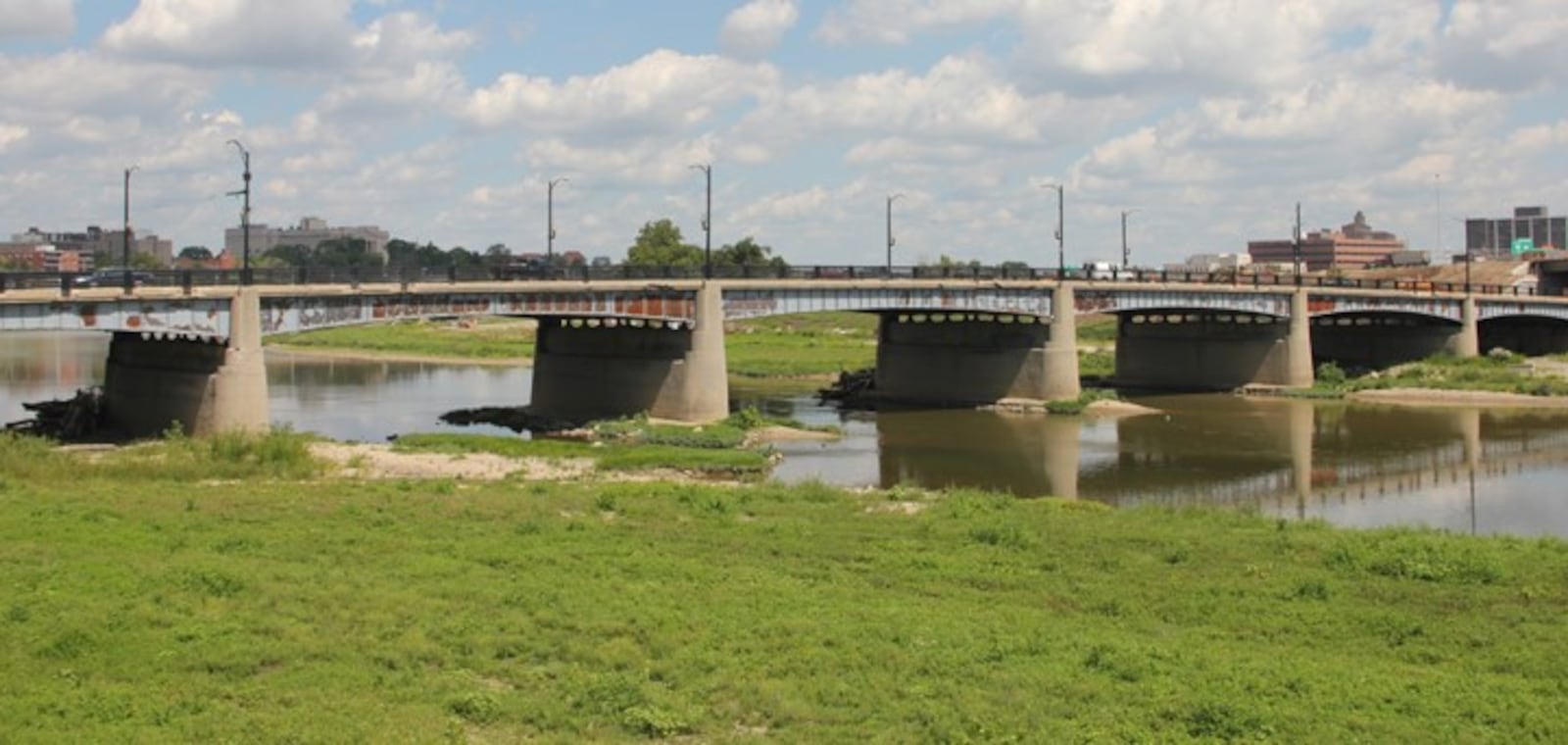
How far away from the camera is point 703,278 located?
68125 mm

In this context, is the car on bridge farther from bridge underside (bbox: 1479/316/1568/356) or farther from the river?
bridge underside (bbox: 1479/316/1568/356)

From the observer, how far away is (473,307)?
60750 mm

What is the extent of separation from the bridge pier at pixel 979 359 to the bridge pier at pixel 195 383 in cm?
3788

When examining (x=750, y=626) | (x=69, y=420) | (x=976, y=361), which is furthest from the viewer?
(x=976, y=361)

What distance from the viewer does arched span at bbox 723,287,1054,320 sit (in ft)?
231

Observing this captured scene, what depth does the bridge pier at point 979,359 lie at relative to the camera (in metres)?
78.9

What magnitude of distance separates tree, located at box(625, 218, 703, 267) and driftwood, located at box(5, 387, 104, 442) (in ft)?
358

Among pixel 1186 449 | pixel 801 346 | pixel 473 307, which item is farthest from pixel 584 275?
pixel 801 346

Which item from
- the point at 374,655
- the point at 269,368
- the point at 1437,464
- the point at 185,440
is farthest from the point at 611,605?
the point at 269,368

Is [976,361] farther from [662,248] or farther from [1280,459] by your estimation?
[662,248]

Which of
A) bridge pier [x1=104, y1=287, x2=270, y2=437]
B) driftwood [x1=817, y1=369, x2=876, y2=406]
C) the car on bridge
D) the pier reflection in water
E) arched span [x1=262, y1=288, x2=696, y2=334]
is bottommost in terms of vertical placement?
the pier reflection in water

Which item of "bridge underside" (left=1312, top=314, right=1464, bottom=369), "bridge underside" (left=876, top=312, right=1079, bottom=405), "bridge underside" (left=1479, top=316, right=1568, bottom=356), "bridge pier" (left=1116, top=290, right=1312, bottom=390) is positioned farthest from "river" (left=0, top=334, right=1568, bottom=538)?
"bridge underside" (left=1479, top=316, right=1568, bottom=356)

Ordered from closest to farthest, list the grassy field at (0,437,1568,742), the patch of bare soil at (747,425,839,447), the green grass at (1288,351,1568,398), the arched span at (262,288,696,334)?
the grassy field at (0,437,1568,742), the arched span at (262,288,696,334), the patch of bare soil at (747,425,839,447), the green grass at (1288,351,1568,398)

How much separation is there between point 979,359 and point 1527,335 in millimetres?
55544
